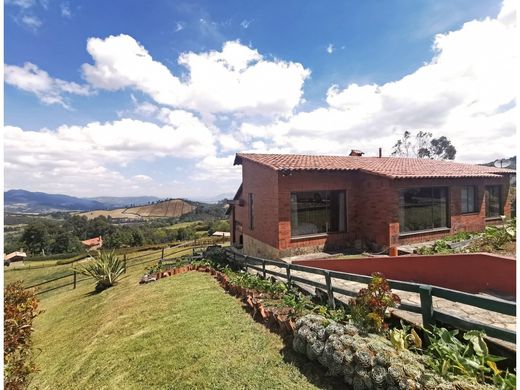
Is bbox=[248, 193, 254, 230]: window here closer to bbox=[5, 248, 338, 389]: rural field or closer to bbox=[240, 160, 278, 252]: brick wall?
bbox=[240, 160, 278, 252]: brick wall

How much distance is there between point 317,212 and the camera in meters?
12.8

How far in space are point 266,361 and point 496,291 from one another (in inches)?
196

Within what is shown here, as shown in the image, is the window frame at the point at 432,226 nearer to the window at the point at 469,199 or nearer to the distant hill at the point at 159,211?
the window at the point at 469,199

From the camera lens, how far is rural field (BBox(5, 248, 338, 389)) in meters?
4.54

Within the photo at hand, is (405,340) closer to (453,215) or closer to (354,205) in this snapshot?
(354,205)

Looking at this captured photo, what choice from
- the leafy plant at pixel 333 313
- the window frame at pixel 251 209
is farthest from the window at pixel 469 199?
the leafy plant at pixel 333 313

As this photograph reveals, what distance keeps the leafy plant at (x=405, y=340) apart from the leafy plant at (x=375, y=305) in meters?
0.32

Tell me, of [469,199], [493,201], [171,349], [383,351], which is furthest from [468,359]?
[493,201]

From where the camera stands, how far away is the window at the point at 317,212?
40.6 feet

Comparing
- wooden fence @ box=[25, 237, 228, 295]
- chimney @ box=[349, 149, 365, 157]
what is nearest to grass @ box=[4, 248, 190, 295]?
wooden fence @ box=[25, 237, 228, 295]

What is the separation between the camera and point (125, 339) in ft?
21.7

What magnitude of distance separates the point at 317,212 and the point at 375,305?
840cm

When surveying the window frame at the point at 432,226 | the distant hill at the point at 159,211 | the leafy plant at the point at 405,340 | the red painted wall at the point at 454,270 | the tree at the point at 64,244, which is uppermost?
the window frame at the point at 432,226

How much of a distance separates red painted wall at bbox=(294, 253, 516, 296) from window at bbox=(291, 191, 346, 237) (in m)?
3.85
